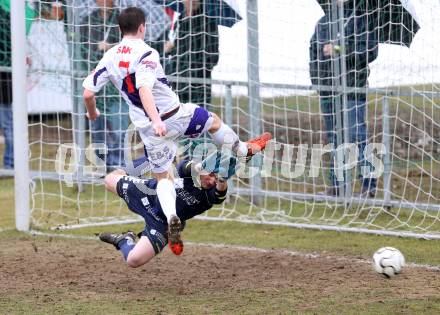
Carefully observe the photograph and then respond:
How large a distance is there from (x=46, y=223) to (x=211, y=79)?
2.61 meters

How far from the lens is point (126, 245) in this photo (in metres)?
7.31

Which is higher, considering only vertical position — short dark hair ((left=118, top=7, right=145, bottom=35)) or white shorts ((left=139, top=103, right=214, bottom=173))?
short dark hair ((left=118, top=7, right=145, bottom=35))

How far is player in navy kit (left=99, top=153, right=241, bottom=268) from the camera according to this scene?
7215 mm

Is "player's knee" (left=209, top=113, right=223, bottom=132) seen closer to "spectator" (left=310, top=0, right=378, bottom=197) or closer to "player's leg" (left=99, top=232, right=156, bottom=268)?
"player's leg" (left=99, top=232, right=156, bottom=268)

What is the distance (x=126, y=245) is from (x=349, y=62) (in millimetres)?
4173

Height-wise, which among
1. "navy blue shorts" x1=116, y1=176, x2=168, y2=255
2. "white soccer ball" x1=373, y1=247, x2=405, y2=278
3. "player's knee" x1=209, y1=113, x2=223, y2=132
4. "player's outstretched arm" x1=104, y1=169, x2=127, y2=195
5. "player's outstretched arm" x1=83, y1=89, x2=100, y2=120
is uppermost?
"player's outstretched arm" x1=83, y1=89, x2=100, y2=120

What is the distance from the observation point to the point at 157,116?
23.1ft

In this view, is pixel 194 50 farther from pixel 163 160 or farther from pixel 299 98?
pixel 163 160

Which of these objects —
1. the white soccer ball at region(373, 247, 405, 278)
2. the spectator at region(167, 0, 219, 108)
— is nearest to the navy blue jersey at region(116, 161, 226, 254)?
the white soccer ball at region(373, 247, 405, 278)

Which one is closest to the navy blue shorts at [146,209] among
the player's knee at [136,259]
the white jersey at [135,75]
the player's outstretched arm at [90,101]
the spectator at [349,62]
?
the player's knee at [136,259]

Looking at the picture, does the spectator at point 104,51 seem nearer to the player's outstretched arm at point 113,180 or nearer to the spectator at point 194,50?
the spectator at point 194,50

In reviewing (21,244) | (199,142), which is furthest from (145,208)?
(199,142)

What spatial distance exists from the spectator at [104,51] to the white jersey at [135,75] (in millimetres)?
3314

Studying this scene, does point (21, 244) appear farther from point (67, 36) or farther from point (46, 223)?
point (67, 36)
